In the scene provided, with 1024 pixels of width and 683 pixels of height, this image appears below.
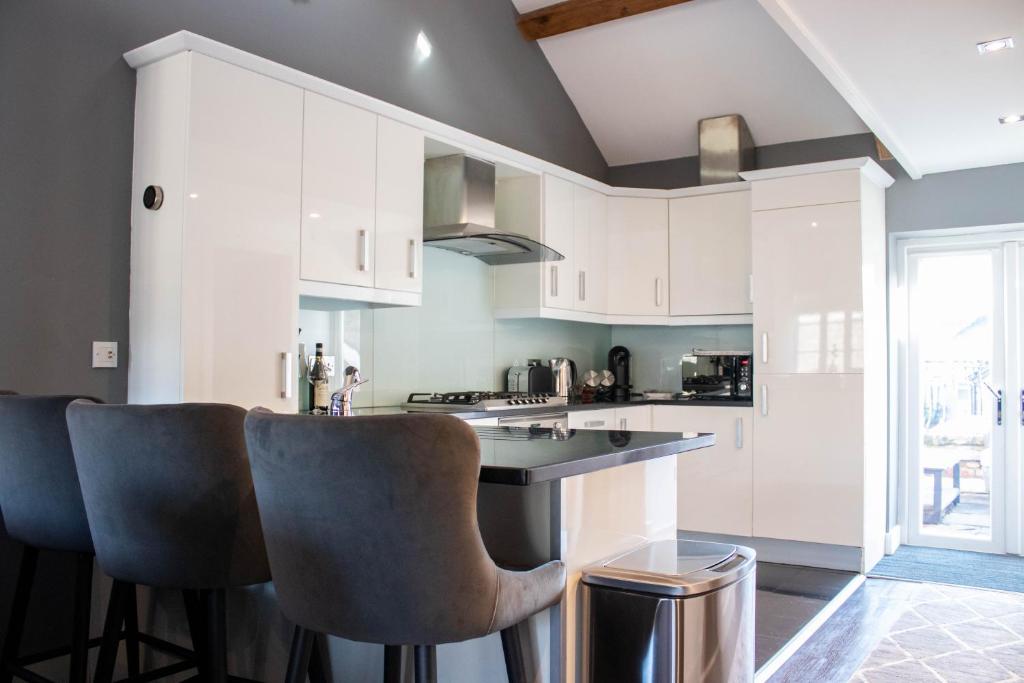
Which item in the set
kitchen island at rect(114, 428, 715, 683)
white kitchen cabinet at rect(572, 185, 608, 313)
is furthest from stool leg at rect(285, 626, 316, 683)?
white kitchen cabinet at rect(572, 185, 608, 313)

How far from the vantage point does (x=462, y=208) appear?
13.6 ft

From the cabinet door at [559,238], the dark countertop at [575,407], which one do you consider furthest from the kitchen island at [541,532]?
the cabinet door at [559,238]

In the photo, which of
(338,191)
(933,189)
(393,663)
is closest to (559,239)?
(338,191)

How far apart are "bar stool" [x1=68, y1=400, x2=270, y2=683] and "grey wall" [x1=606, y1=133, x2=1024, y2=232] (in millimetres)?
4548

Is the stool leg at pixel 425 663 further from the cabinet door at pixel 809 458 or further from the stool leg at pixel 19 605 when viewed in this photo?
the cabinet door at pixel 809 458

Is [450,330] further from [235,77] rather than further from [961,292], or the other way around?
[961,292]

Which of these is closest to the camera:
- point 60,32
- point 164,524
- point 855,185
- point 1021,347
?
point 164,524

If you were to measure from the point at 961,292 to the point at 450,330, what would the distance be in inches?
123

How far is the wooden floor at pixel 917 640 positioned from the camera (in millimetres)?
3088

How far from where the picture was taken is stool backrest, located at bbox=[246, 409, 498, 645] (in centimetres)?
142

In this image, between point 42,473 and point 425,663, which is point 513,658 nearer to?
point 425,663

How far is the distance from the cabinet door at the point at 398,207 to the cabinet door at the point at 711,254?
2.14m

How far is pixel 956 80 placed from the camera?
3.68 meters

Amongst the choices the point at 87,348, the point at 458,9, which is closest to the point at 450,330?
the point at 458,9
